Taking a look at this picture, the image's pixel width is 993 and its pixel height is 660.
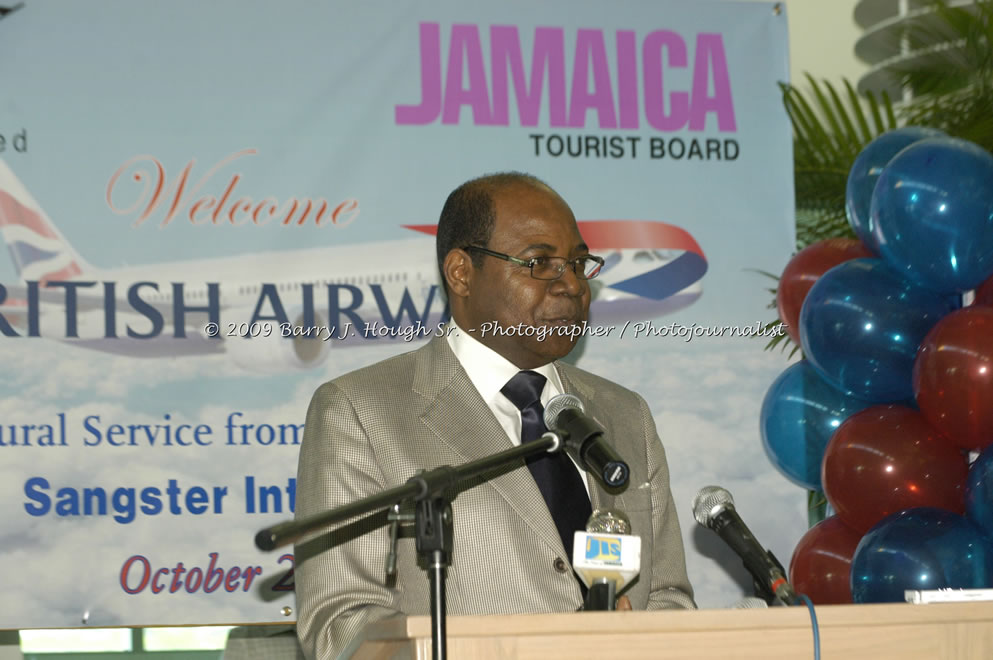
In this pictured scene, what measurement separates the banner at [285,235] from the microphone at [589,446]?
181 cm

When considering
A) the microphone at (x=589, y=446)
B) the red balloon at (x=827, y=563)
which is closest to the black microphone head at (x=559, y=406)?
the microphone at (x=589, y=446)

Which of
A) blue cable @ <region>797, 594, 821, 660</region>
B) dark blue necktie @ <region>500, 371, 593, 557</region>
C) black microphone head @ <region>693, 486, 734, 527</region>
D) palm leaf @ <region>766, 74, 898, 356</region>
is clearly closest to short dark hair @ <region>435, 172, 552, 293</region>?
dark blue necktie @ <region>500, 371, 593, 557</region>

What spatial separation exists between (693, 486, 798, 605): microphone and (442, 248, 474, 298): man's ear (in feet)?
3.21

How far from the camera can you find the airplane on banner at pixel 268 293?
3.64m

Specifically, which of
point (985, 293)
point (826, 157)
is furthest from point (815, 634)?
point (826, 157)

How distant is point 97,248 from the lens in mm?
3684

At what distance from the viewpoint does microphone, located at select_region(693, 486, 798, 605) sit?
1.96m

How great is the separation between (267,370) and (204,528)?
0.55 meters

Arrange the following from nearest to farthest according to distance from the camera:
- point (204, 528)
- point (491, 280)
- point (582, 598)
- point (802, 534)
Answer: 1. point (582, 598)
2. point (491, 280)
3. point (204, 528)
4. point (802, 534)

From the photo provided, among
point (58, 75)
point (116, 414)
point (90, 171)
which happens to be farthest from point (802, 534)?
point (58, 75)

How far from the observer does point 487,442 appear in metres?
2.64

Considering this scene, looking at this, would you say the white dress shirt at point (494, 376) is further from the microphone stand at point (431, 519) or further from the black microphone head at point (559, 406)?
the microphone stand at point (431, 519)

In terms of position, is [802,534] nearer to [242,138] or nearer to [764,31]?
[764,31]

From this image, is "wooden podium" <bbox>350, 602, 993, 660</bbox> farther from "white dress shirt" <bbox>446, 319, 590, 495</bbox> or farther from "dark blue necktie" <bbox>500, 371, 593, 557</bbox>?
"white dress shirt" <bbox>446, 319, 590, 495</bbox>
